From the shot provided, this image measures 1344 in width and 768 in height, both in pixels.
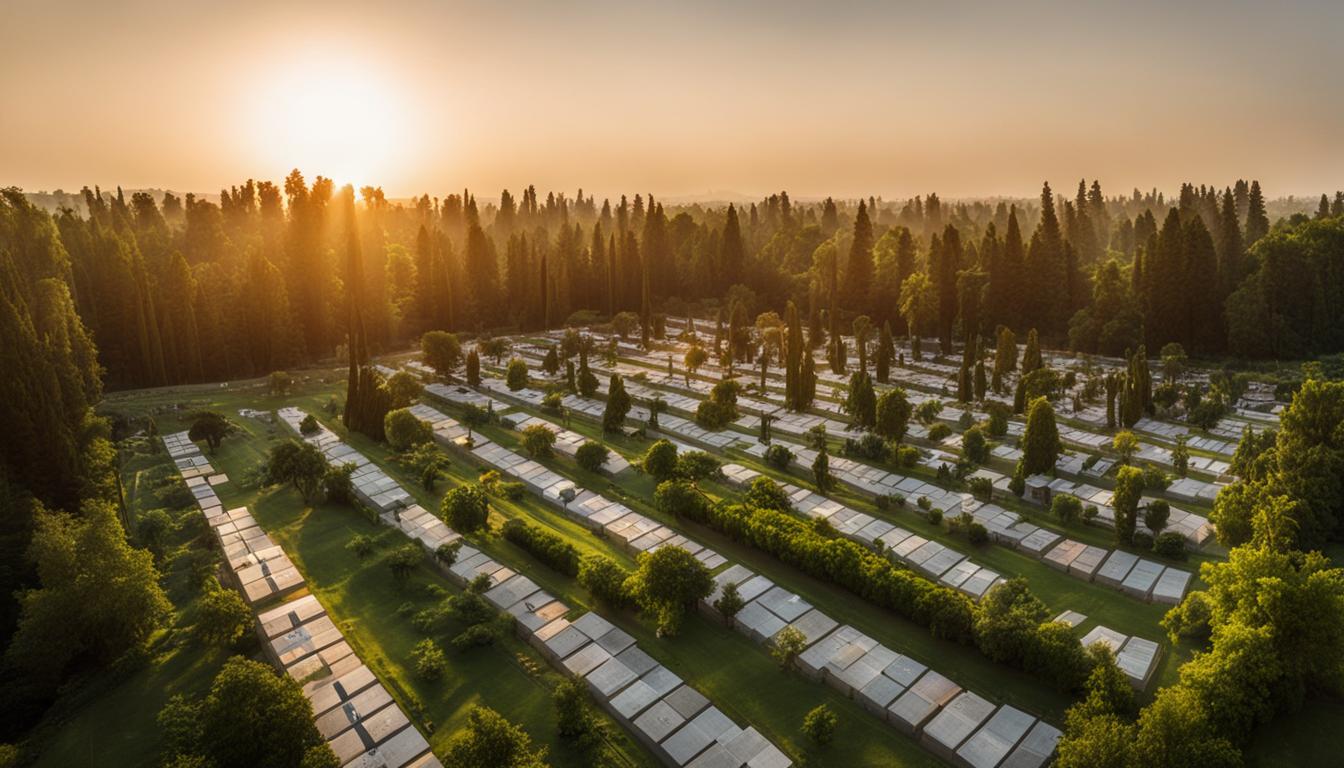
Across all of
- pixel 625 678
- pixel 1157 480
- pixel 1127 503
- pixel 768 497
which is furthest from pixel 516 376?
pixel 1157 480

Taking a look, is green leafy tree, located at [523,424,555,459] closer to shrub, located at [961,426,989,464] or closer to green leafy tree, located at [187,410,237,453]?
green leafy tree, located at [187,410,237,453]

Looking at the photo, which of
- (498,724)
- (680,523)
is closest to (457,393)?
(680,523)

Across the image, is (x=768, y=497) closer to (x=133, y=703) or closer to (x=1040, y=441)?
(x=1040, y=441)

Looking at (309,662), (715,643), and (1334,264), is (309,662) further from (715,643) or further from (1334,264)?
(1334,264)

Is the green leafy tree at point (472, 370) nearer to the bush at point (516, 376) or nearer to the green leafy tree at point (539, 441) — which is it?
the bush at point (516, 376)

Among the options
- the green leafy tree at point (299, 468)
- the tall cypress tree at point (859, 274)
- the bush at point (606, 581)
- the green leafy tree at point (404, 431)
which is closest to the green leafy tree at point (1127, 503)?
the bush at point (606, 581)

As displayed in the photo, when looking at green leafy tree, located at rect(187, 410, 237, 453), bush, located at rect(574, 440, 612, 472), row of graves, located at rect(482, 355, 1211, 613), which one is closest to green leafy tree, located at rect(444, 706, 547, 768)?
row of graves, located at rect(482, 355, 1211, 613)
